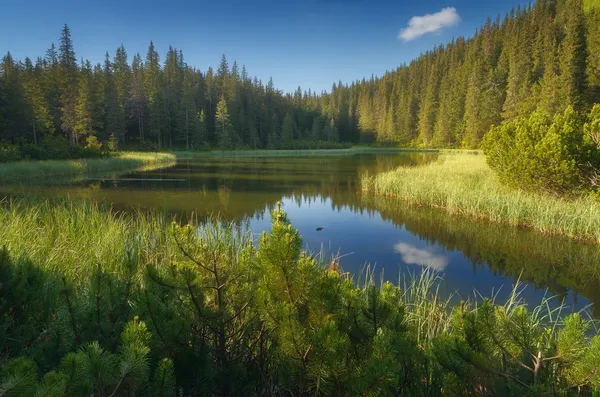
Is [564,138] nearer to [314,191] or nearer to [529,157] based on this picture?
[529,157]

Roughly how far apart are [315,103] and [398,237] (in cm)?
11420

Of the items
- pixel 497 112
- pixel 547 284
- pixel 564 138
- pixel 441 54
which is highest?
pixel 441 54

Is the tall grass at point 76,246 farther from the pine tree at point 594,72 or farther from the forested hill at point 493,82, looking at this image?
the pine tree at point 594,72

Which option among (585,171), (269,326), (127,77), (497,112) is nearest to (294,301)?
(269,326)

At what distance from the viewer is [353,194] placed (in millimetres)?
18828

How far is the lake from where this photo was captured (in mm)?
7367

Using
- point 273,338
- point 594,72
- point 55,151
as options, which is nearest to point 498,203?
point 273,338

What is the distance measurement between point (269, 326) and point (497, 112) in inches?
2668

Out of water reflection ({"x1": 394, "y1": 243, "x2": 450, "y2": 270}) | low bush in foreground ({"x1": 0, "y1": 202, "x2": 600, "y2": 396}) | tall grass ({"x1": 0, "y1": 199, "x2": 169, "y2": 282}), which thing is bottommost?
water reflection ({"x1": 394, "y1": 243, "x2": 450, "y2": 270})

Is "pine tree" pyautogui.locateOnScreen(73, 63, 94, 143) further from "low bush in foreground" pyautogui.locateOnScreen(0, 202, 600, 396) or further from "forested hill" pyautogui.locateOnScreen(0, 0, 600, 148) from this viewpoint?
"low bush in foreground" pyautogui.locateOnScreen(0, 202, 600, 396)

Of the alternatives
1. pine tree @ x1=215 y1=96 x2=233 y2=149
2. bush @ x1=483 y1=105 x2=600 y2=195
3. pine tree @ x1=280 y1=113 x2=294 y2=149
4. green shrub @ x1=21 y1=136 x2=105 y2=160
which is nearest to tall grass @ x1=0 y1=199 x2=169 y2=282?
bush @ x1=483 y1=105 x2=600 y2=195

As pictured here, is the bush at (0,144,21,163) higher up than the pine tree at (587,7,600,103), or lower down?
lower down

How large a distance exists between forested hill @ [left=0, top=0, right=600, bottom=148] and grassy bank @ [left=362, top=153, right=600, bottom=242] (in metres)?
32.5

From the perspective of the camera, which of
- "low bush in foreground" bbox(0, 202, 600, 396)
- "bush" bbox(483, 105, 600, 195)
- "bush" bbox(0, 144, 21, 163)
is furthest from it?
"bush" bbox(0, 144, 21, 163)
